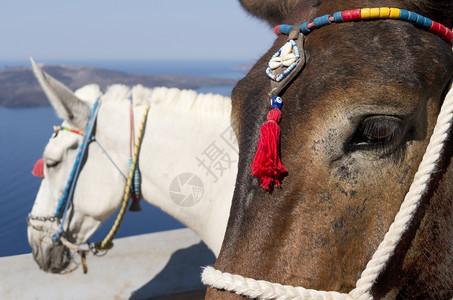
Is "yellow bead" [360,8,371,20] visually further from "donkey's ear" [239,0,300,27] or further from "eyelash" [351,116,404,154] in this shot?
"donkey's ear" [239,0,300,27]

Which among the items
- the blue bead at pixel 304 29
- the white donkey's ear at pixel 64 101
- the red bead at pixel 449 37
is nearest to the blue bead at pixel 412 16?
the red bead at pixel 449 37

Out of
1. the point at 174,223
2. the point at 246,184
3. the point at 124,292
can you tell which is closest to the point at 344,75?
the point at 246,184

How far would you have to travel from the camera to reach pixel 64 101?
2496 mm

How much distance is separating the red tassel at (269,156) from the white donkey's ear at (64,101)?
6.08 feet

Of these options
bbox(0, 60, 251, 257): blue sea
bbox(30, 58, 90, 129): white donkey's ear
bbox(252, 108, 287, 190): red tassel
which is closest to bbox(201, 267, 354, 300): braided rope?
bbox(252, 108, 287, 190): red tassel

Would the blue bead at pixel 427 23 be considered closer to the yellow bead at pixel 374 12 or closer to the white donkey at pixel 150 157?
the yellow bead at pixel 374 12

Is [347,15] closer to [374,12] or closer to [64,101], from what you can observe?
[374,12]

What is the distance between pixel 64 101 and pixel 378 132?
211 centimetres

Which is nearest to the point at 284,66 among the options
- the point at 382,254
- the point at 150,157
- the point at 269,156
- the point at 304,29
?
the point at 304,29

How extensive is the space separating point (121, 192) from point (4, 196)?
2.74 metres

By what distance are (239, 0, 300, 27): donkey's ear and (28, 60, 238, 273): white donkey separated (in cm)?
81

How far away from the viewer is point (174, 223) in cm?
504

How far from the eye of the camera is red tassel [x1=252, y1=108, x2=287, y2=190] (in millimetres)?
943

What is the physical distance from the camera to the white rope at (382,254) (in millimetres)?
906
